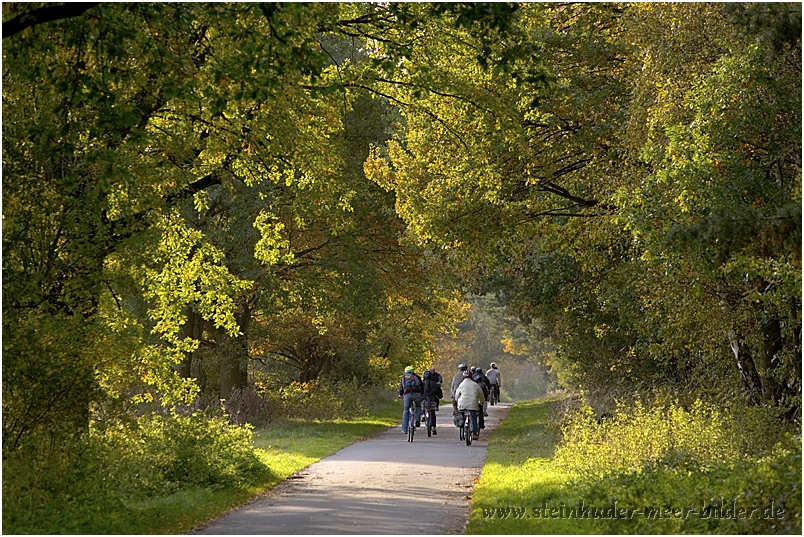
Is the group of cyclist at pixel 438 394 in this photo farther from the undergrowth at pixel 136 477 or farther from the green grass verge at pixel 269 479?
the undergrowth at pixel 136 477

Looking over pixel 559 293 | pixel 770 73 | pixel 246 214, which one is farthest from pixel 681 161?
pixel 246 214

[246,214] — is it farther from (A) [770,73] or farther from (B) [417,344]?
(B) [417,344]

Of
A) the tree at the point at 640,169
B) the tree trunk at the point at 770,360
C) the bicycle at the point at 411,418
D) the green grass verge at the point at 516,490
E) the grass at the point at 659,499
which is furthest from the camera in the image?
the bicycle at the point at 411,418

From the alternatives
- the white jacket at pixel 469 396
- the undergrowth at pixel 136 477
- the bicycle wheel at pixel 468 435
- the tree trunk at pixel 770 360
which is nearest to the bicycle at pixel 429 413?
the white jacket at pixel 469 396

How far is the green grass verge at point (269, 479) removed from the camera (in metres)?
10.5

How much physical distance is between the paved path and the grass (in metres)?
0.53

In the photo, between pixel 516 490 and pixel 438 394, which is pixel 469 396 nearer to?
pixel 438 394

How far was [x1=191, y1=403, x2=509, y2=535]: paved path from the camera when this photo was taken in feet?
34.4

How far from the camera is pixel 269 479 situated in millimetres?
14820

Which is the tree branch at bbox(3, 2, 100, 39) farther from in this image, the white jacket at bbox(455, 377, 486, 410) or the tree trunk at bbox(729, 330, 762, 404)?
the white jacket at bbox(455, 377, 486, 410)

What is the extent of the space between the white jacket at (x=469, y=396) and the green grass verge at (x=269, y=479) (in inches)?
109

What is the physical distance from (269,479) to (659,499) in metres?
6.38

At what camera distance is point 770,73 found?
547 inches

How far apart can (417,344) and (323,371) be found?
5.42 m
